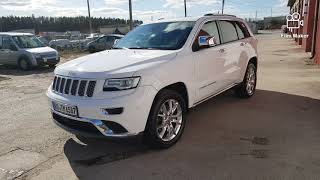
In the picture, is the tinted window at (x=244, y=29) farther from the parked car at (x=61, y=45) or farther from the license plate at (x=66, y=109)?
the parked car at (x=61, y=45)

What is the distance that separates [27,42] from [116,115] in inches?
537

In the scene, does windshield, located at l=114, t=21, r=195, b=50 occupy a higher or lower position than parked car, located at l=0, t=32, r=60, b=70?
higher

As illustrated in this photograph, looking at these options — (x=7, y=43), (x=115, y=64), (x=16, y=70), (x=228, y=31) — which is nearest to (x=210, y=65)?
(x=228, y=31)

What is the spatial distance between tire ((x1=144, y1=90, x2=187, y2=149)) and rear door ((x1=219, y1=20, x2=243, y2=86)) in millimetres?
1642

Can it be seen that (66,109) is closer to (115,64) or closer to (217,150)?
(115,64)

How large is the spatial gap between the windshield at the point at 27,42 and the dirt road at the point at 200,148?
9.62 meters

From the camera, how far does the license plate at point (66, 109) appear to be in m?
4.26

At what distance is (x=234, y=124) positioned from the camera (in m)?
5.68

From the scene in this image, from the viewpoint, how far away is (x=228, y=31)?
6.52 m

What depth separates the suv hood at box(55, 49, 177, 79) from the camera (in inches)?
165

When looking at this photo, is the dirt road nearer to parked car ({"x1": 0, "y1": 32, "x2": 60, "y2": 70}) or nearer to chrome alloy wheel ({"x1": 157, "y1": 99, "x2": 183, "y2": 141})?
chrome alloy wheel ({"x1": 157, "y1": 99, "x2": 183, "y2": 141})

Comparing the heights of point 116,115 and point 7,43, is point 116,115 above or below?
below

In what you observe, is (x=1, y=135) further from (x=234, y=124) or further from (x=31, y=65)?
(x=31, y=65)
